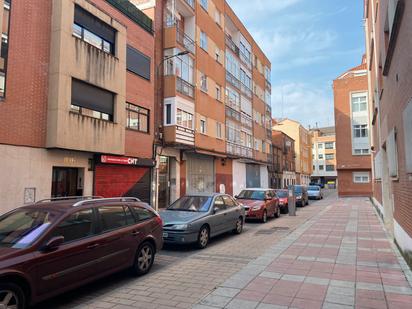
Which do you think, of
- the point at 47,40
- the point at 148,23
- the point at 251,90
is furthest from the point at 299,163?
the point at 47,40

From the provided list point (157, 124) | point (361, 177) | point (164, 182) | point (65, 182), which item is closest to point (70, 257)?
point (65, 182)

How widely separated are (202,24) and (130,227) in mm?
19916

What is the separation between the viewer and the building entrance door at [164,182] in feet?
63.9

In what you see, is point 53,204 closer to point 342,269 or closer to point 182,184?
point 342,269

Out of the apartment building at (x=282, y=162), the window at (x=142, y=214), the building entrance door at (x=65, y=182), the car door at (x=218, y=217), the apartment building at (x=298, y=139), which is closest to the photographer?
the window at (x=142, y=214)

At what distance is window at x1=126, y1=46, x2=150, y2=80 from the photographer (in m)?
16.9

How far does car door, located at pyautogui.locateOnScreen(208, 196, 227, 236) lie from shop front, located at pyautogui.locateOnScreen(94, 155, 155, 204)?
574 centimetres

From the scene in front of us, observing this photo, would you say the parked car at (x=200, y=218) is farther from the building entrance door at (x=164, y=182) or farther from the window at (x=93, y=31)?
the window at (x=93, y=31)

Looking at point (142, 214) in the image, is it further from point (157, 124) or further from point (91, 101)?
point (157, 124)

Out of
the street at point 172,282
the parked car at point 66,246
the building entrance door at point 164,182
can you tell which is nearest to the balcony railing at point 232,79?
the building entrance door at point 164,182

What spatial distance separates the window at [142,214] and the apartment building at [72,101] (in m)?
5.86

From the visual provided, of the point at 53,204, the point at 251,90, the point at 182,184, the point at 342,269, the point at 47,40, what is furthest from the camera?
the point at 251,90

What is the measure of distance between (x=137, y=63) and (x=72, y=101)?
5155 mm

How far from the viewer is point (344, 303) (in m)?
5.12
